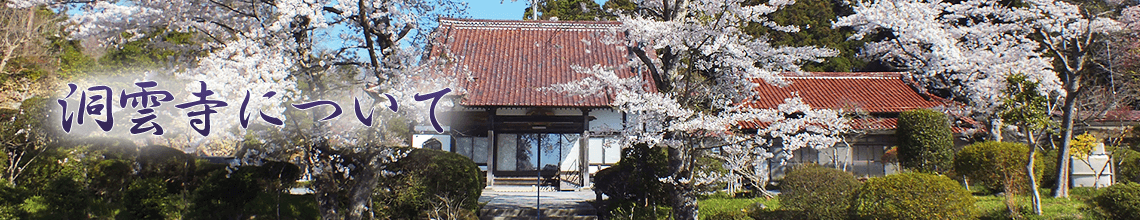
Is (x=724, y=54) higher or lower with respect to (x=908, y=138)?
higher

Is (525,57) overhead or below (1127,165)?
overhead

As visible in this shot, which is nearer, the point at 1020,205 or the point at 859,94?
the point at 1020,205

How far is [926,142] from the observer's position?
13266 millimetres

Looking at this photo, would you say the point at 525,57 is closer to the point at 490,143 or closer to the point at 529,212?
the point at 490,143

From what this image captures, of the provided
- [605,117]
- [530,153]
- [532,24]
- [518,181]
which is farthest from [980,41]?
[532,24]

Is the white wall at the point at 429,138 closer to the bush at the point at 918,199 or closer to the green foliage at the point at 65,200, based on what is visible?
the green foliage at the point at 65,200

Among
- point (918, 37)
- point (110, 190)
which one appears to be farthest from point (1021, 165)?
point (110, 190)

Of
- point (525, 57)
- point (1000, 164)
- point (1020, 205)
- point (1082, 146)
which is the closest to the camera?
point (1000, 164)

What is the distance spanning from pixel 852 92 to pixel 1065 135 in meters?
7.30

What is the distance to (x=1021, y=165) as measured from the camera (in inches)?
352

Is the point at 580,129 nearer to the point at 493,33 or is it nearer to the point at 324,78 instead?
the point at 493,33

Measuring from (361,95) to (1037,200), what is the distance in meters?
8.92

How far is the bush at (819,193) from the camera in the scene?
7.07m

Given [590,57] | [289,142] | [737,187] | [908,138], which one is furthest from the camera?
[590,57]
